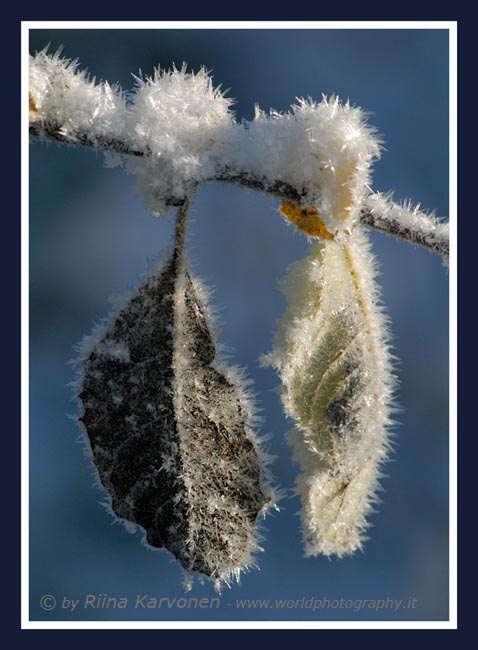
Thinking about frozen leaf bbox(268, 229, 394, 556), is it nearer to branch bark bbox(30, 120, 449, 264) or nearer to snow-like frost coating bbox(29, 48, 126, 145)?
branch bark bbox(30, 120, 449, 264)

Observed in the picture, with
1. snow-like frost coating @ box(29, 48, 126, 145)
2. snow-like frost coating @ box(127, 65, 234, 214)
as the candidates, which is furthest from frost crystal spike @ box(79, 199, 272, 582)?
snow-like frost coating @ box(29, 48, 126, 145)

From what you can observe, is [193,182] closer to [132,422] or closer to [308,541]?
[132,422]

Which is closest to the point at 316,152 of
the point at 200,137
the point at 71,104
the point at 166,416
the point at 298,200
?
the point at 298,200

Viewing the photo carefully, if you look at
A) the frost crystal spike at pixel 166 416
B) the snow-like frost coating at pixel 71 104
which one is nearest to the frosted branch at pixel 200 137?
the snow-like frost coating at pixel 71 104

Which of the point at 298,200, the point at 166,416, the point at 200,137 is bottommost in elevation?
the point at 166,416

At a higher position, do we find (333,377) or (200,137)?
(200,137)

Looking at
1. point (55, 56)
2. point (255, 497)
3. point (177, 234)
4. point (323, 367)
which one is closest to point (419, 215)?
point (323, 367)

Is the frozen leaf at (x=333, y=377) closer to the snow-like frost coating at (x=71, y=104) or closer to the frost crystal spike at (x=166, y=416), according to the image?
the frost crystal spike at (x=166, y=416)

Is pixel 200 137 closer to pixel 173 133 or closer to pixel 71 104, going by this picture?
pixel 173 133
